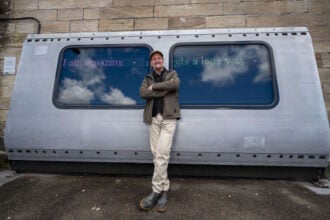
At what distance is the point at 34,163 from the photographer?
93.4 inches

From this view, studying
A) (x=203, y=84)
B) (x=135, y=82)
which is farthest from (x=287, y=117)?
(x=135, y=82)

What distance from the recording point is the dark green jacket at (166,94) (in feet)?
6.15

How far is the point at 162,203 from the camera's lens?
5.77 feet

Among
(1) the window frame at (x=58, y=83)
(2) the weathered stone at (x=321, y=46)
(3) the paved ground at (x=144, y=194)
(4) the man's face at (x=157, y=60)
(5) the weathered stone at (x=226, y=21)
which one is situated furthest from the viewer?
(5) the weathered stone at (x=226, y=21)

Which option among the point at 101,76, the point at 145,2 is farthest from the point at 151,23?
the point at 101,76

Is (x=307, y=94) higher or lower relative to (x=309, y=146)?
higher

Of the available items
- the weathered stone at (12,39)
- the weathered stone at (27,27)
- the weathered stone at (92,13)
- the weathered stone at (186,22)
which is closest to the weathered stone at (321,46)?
the weathered stone at (186,22)

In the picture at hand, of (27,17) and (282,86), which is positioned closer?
(282,86)

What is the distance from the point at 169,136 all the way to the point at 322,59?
304 centimetres

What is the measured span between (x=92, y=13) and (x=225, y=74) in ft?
9.03

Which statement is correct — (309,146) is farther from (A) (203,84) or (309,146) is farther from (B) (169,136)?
(B) (169,136)

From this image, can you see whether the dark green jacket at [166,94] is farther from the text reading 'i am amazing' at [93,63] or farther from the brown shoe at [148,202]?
the brown shoe at [148,202]

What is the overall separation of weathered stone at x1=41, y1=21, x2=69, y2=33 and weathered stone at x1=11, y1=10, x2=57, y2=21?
9 cm

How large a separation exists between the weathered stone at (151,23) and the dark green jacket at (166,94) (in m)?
1.81
